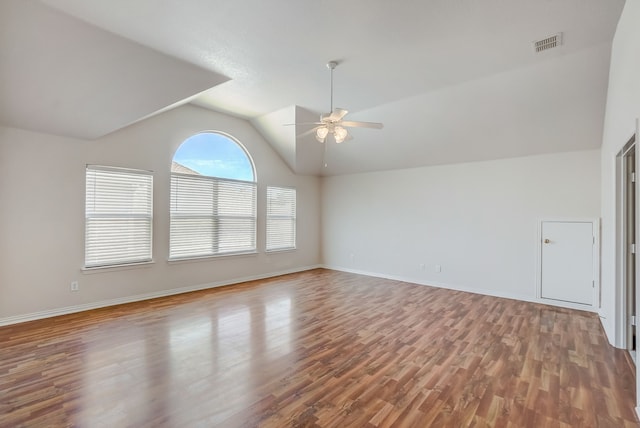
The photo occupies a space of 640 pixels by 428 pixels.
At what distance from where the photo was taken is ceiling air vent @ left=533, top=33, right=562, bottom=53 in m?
3.06

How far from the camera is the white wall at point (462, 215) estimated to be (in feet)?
15.8

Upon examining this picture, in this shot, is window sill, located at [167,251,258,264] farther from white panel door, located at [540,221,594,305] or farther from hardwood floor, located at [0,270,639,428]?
white panel door, located at [540,221,594,305]

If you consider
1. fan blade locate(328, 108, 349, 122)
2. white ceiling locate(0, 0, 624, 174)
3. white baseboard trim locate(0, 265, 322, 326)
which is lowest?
white baseboard trim locate(0, 265, 322, 326)

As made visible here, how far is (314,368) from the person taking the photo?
2729 millimetres

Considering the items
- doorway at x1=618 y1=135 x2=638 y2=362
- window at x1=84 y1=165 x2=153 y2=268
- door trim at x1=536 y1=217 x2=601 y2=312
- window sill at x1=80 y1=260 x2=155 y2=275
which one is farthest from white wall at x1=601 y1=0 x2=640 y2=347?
window sill at x1=80 y1=260 x2=155 y2=275

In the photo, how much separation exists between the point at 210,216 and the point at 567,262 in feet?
20.3

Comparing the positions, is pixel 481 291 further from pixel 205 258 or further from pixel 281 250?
pixel 205 258

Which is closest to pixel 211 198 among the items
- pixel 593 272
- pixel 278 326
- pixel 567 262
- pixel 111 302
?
pixel 111 302

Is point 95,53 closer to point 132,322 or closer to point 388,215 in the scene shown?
point 132,322

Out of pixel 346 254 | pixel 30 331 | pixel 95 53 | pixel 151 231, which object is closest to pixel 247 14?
pixel 95 53

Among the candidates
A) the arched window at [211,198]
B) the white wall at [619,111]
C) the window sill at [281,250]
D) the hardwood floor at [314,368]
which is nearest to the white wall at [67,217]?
the arched window at [211,198]

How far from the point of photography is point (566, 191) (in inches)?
186

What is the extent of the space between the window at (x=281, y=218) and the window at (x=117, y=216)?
256cm

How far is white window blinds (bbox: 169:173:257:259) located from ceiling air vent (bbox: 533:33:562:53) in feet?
16.9
